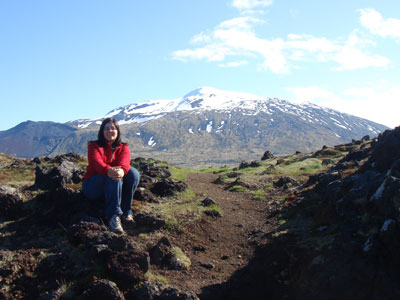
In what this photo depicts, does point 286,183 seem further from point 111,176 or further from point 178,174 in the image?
point 111,176

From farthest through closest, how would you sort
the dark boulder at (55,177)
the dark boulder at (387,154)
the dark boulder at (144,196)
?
1. the dark boulder at (55,177)
2. the dark boulder at (144,196)
3. the dark boulder at (387,154)

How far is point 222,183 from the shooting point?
2711 centimetres

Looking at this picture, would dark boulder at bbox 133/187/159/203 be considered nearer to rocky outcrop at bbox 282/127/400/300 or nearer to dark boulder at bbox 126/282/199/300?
rocky outcrop at bbox 282/127/400/300

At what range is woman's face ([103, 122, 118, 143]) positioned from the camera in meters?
10.5

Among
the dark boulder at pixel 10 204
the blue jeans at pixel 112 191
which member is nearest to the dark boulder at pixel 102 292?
the blue jeans at pixel 112 191

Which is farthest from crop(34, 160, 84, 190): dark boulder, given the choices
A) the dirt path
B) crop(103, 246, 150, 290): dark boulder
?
crop(103, 246, 150, 290): dark boulder

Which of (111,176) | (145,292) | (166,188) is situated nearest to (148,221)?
(111,176)

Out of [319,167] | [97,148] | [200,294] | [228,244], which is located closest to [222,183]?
[319,167]

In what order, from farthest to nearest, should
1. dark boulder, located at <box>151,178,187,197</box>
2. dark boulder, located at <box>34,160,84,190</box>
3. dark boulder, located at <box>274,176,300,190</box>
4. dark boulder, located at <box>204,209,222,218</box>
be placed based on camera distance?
dark boulder, located at <box>274,176,300,190</box>, dark boulder, located at <box>151,178,187,197</box>, dark boulder, located at <box>34,160,84,190</box>, dark boulder, located at <box>204,209,222,218</box>

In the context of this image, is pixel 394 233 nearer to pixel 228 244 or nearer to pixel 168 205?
pixel 228 244

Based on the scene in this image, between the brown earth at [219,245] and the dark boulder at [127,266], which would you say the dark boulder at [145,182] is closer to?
the brown earth at [219,245]

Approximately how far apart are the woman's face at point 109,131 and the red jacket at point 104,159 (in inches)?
10.7

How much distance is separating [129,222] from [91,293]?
4.49 metres

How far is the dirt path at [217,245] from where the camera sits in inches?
324
